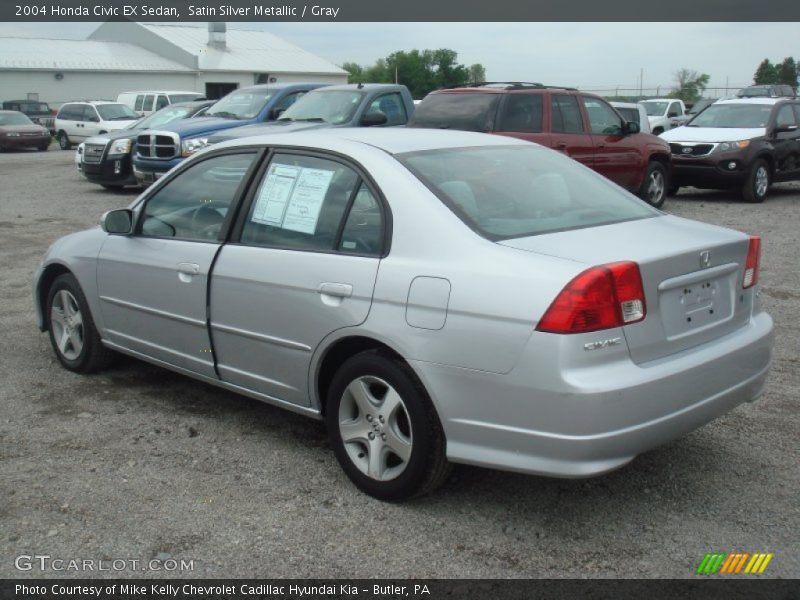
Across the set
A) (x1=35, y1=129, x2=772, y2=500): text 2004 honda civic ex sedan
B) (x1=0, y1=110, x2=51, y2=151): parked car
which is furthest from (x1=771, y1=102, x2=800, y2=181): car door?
(x1=0, y1=110, x2=51, y2=151): parked car

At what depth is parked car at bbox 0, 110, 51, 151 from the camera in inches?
1238

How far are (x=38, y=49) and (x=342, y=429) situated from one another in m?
55.5

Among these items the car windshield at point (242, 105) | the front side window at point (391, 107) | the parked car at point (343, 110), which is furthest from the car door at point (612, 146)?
the car windshield at point (242, 105)

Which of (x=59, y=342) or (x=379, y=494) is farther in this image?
(x=59, y=342)

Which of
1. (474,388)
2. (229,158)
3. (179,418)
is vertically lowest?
(179,418)

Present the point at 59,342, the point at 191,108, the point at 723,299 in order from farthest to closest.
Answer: the point at 191,108
the point at 59,342
the point at 723,299

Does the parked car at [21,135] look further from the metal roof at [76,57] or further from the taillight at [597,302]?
the taillight at [597,302]

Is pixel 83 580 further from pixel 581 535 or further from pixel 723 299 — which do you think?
pixel 723 299

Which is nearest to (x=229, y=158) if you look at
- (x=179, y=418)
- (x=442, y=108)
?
(x=179, y=418)

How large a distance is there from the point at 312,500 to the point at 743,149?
497 inches

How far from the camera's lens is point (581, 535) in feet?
12.0

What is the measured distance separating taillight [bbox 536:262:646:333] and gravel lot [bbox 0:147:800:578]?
90 centimetres

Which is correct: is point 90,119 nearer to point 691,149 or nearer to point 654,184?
point 691,149

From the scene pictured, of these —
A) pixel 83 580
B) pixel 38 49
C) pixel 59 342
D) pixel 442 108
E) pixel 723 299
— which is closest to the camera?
pixel 83 580
